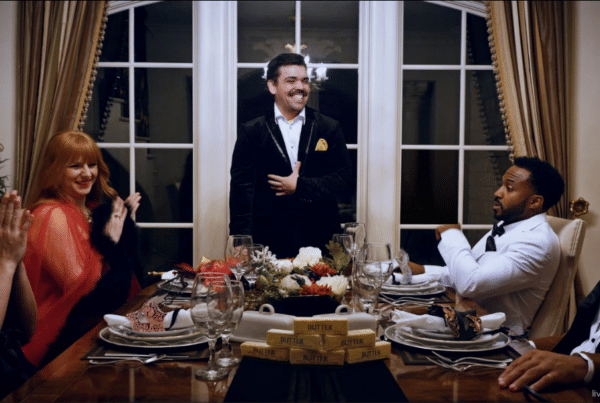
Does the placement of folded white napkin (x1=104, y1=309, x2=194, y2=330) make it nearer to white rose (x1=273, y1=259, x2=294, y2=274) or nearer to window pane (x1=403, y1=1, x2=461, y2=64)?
white rose (x1=273, y1=259, x2=294, y2=274)

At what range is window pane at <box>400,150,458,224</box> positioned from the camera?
3.64 m

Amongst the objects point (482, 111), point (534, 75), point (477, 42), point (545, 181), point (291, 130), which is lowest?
point (545, 181)

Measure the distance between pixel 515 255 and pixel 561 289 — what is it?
21 cm

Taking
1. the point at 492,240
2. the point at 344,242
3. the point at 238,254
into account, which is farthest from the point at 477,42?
the point at 238,254

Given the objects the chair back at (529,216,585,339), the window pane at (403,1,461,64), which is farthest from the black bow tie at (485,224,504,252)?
the window pane at (403,1,461,64)

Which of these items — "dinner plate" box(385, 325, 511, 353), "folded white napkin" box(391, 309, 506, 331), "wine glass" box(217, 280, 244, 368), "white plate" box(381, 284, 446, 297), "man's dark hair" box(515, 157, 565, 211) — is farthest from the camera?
"man's dark hair" box(515, 157, 565, 211)

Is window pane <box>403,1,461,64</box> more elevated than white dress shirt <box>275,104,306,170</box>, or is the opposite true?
window pane <box>403,1,461,64</box>

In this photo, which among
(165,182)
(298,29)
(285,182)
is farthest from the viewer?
(165,182)

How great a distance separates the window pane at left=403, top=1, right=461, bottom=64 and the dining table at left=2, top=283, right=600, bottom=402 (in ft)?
8.86

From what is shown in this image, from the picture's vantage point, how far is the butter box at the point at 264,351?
3.96ft

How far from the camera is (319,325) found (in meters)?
1.17

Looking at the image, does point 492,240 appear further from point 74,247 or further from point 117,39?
point 117,39

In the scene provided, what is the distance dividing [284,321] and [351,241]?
839mm

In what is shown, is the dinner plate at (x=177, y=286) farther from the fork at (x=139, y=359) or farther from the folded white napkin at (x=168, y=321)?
the fork at (x=139, y=359)
